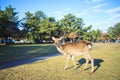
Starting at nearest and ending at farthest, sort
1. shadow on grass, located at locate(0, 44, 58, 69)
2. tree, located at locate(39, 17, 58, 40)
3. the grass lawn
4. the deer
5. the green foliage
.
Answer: the grass lawn < the deer < shadow on grass, located at locate(0, 44, 58, 69) < the green foliage < tree, located at locate(39, 17, 58, 40)

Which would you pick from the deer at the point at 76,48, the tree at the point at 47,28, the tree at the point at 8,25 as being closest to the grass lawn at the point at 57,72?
the deer at the point at 76,48

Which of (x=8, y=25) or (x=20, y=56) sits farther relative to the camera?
(x=8, y=25)

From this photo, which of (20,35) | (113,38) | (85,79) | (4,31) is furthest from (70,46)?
(113,38)

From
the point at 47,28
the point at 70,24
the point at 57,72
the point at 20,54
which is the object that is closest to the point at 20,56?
the point at 20,54

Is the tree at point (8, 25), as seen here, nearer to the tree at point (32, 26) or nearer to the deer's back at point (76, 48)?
the tree at point (32, 26)

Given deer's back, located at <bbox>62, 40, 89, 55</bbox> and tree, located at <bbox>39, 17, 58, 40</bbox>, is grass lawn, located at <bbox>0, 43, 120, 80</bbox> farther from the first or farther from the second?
tree, located at <bbox>39, 17, 58, 40</bbox>

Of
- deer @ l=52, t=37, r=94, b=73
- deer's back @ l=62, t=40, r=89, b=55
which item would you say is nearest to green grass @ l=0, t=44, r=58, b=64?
deer @ l=52, t=37, r=94, b=73

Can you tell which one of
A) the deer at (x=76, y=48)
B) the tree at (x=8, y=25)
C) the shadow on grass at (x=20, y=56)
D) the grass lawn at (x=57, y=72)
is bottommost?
the grass lawn at (x=57, y=72)

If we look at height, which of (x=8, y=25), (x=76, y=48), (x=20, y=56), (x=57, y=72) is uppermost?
(x=8, y=25)

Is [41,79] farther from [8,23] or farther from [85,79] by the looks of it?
[8,23]

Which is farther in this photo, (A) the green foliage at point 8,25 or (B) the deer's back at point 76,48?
(A) the green foliage at point 8,25

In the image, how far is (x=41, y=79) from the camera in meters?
8.30

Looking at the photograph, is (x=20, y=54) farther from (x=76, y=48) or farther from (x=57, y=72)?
(x=57, y=72)

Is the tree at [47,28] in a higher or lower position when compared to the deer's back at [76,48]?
higher
